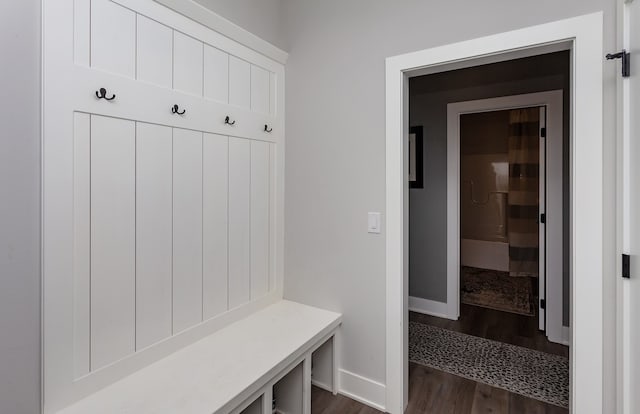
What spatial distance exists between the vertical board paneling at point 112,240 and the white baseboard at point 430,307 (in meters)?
2.86

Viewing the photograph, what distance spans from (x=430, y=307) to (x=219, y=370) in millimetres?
2590

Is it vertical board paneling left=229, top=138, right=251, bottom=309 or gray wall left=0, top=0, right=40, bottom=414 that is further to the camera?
vertical board paneling left=229, top=138, right=251, bottom=309

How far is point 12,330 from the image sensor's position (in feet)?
3.54

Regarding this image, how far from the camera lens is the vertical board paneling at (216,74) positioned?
1.74 meters

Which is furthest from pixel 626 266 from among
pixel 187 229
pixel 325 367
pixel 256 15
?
pixel 256 15

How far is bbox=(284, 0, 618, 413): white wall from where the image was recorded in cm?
184

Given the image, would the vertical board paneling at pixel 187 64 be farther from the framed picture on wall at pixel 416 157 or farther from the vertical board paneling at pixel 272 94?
the framed picture on wall at pixel 416 157

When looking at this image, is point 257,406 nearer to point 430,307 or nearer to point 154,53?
point 154,53

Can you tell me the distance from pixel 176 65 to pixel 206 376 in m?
1.43

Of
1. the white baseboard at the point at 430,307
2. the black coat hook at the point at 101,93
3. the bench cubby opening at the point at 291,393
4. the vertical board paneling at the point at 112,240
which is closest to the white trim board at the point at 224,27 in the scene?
the black coat hook at the point at 101,93

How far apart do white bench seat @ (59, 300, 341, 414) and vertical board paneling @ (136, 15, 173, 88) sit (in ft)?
4.21

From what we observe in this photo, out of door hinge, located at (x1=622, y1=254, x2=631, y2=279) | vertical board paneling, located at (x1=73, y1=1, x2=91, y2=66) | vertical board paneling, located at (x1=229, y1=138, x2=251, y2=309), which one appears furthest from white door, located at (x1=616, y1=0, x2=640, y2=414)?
vertical board paneling, located at (x1=73, y1=1, x2=91, y2=66)

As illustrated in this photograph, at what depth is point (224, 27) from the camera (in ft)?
5.90

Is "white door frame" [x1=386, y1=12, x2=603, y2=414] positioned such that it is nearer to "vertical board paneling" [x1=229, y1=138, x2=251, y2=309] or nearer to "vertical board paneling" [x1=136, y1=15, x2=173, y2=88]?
"vertical board paneling" [x1=229, y1=138, x2=251, y2=309]
